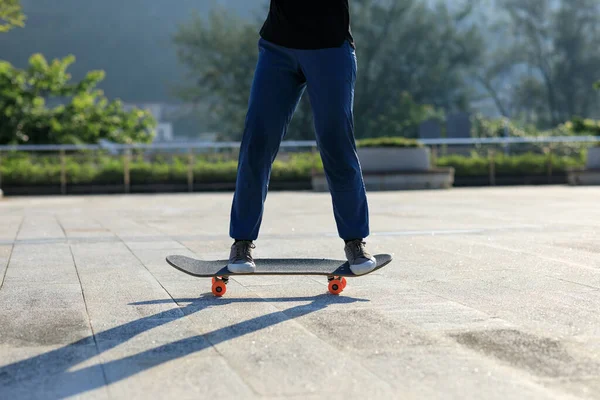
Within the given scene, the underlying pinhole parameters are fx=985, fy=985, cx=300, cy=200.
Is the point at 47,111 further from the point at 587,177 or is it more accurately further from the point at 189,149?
the point at 587,177

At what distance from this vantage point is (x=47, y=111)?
27828 mm

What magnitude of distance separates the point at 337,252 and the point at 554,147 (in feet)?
58.2

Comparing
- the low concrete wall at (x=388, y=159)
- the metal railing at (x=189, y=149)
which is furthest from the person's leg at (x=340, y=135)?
the metal railing at (x=189, y=149)

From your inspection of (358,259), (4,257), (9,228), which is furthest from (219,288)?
(9,228)

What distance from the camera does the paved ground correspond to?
2.38m

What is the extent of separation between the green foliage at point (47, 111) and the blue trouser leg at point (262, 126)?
2380 cm

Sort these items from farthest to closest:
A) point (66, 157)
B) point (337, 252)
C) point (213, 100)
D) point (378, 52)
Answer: point (213, 100) < point (378, 52) < point (66, 157) < point (337, 252)

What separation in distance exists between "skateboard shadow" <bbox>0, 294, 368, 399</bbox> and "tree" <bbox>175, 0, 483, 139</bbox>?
48.3 meters

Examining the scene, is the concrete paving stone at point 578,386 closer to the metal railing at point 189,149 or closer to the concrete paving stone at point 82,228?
the concrete paving stone at point 82,228

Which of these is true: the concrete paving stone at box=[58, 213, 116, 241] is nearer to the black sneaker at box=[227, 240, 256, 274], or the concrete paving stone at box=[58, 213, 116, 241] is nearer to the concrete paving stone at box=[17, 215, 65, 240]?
the concrete paving stone at box=[17, 215, 65, 240]

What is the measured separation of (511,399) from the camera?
7.19 ft

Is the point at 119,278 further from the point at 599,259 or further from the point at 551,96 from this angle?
the point at 551,96

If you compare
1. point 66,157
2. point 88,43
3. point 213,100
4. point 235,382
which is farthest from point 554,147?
point 88,43

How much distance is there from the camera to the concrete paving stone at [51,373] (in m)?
2.33
